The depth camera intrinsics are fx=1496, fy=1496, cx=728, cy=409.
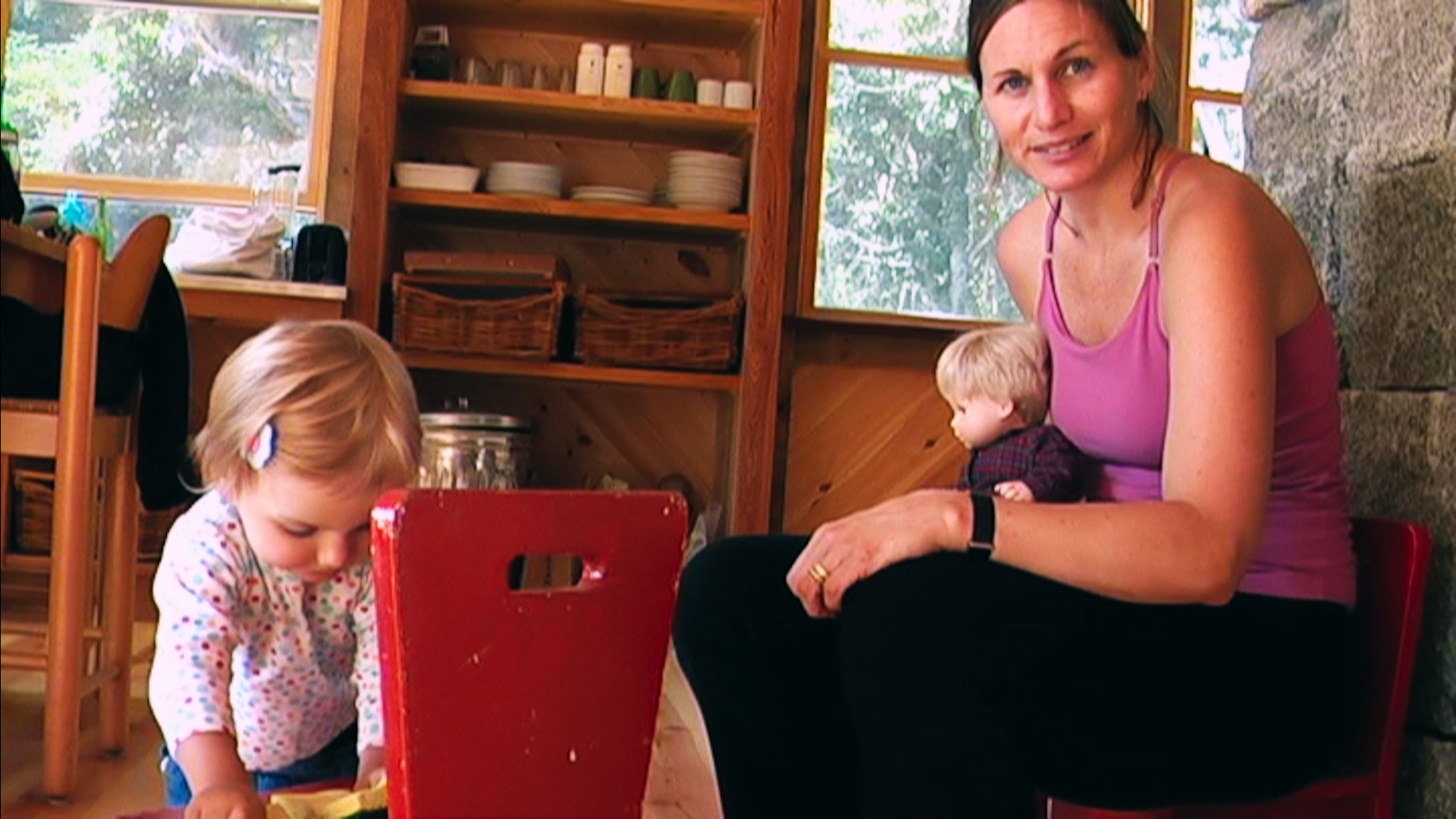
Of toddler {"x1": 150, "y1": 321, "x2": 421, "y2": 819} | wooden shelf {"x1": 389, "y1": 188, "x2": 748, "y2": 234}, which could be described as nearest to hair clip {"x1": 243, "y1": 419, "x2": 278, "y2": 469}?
toddler {"x1": 150, "y1": 321, "x2": 421, "y2": 819}

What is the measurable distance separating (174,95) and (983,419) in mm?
2566

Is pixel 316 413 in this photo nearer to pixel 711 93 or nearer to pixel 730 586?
pixel 730 586

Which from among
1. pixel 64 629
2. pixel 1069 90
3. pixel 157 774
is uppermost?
pixel 1069 90

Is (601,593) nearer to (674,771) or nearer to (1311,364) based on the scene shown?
(1311,364)

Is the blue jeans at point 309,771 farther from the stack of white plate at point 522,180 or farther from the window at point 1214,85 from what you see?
the window at point 1214,85

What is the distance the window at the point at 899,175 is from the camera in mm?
3807

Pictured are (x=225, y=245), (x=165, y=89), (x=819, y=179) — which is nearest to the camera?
(x=225, y=245)

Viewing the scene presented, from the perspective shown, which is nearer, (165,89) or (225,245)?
(225,245)

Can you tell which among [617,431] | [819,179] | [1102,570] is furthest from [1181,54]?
[1102,570]

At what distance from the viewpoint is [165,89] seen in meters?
3.68

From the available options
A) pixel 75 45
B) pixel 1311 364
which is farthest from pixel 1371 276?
pixel 75 45

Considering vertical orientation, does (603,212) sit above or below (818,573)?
above

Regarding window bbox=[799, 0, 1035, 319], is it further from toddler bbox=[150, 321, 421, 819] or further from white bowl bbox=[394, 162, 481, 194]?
toddler bbox=[150, 321, 421, 819]

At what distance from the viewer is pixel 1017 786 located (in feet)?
3.60
